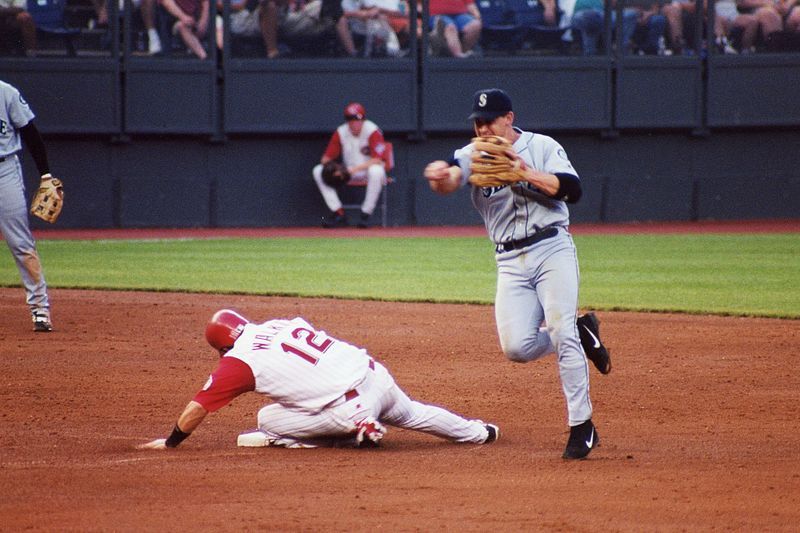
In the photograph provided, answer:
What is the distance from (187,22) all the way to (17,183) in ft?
35.4

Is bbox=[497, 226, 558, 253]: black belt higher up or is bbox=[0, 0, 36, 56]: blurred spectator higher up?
bbox=[0, 0, 36, 56]: blurred spectator

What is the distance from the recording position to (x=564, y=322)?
6027 millimetres

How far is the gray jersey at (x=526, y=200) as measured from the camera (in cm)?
615

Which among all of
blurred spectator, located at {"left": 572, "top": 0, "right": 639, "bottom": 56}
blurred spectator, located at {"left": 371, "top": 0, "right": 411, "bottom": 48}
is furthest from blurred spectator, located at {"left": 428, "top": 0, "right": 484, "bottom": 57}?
blurred spectator, located at {"left": 572, "top": 0, "right": 639, "bottom": 56}

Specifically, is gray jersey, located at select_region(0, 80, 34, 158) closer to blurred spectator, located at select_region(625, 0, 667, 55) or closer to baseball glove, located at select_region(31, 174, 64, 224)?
baseball glove, located at select_region(31, 174, 64, 224)

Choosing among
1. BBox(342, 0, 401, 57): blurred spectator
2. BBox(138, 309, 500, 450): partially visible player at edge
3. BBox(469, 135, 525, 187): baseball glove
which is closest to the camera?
BBox(469, 135, 525, 187): baseball glove

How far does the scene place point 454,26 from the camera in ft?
68.6

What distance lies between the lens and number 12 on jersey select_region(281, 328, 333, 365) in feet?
20.4

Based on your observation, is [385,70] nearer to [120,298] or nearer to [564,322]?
[120,298]

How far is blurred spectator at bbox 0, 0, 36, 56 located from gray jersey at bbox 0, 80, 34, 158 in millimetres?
10430

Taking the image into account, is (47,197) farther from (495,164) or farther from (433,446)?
(495,164)

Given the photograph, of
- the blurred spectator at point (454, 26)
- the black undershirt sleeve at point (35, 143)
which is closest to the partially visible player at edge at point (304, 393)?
the black undershirt sleeve at point (35, 143)

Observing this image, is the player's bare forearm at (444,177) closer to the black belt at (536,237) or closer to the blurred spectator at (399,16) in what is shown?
the black belt at (536,237)

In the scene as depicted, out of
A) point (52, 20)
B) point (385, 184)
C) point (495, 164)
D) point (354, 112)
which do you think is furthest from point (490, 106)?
point (52, 20)
